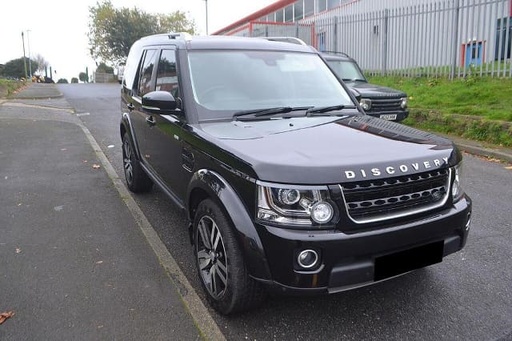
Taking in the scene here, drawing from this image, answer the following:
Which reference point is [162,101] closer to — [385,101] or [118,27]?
[385,101]

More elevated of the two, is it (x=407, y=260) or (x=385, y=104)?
(x=385, y=104)

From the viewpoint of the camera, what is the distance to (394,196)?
8.84 feet

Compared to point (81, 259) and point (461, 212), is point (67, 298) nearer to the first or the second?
point (81, 259)

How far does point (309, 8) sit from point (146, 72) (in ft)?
86.6

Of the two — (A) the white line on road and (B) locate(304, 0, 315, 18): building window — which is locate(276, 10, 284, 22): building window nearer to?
(B) locate(304, 0, 315, 18): building window

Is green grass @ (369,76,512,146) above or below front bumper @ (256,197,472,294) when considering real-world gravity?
above

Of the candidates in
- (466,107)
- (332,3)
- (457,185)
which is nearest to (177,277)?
(457,185)

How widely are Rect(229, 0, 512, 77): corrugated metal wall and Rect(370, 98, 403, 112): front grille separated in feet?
11.1

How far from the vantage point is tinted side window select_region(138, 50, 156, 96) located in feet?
15.9

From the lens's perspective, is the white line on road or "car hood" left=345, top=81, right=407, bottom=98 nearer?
the white line on road

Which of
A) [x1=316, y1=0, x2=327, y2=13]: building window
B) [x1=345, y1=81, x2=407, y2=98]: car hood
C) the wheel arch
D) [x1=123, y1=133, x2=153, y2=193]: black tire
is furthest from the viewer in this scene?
[x1=316, y1=0, x2=327, y2=13]: building window

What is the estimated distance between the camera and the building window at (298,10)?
30172mm

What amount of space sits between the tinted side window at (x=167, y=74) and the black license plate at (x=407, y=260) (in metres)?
2.16

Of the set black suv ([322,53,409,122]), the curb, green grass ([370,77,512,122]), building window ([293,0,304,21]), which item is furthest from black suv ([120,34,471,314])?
building window ([293,0,304,21])
